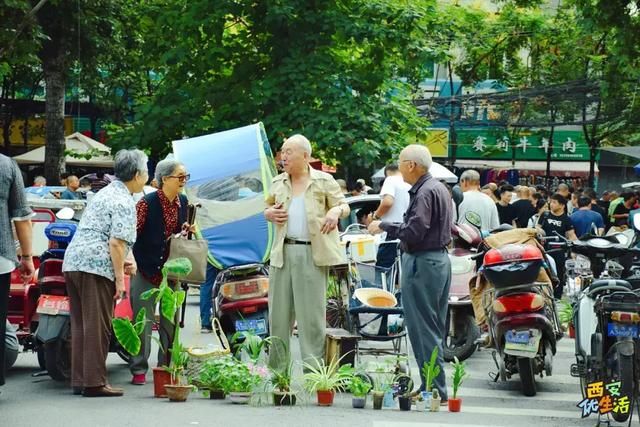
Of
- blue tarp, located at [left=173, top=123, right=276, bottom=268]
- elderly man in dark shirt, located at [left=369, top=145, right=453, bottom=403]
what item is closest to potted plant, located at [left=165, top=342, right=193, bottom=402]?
elderly man in dark shirt, located at [left=369, top=145, right=453, bottom=403]

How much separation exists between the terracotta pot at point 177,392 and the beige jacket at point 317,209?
1205 mm

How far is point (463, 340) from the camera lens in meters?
12.7

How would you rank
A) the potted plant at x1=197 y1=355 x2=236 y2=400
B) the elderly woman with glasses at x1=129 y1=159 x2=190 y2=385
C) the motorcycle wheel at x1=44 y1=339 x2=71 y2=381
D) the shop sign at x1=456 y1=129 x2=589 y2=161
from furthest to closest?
the shop sign at x1=456 y1=129 x2=589 y2=161
the elderly woman with glasses at x1=129 y1=159 x2=190 y2=385
the motorcycle wheel at x1=44 y1=339 x2=71 y2=381
the potted plant at x1=197 y1=355 x2=236 y2=400

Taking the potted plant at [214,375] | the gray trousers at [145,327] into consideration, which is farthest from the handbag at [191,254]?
the potted plant at [214,375]

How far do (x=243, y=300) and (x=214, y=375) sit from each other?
1684 mm

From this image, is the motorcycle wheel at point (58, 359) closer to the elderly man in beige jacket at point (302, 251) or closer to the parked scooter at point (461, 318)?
the elderly man in beige jacket at point (302, 251)

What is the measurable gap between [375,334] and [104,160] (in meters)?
27.1

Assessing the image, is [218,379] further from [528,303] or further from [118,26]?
[118,26]

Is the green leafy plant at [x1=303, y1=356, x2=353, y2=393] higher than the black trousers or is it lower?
lower

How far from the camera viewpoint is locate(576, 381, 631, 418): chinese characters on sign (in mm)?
8633

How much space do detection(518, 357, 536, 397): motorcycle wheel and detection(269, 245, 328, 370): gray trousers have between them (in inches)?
67.1

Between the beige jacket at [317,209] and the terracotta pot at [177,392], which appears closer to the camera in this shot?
the terracotta pot at [177,392]

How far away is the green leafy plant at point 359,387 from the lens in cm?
957

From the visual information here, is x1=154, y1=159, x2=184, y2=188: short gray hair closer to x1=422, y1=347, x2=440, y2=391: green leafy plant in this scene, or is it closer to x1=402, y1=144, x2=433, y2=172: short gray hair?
x1=402, y1=144, x2=433, y2=172: short gray hair
